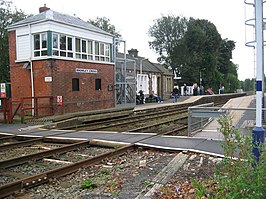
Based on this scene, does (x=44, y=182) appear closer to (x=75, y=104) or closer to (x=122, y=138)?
(x=122, y=138)

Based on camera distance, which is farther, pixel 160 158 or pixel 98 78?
pixel 98 78

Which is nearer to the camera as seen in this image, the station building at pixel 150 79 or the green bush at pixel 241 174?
the green bush at pixel 241 174

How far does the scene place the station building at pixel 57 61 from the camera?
18844mm

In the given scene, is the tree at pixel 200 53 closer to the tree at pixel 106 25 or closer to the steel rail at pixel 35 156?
the tree at pixel 106 25

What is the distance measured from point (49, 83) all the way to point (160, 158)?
12895mm

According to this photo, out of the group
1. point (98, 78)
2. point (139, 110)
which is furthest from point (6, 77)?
point (139, 110)

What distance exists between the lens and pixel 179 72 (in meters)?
58.4

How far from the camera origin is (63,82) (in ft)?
63.6

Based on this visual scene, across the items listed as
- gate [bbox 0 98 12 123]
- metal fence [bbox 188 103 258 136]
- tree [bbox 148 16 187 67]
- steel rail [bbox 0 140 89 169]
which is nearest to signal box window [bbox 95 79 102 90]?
gate [bbox 0 98 12 123]

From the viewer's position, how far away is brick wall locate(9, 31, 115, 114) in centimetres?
1878

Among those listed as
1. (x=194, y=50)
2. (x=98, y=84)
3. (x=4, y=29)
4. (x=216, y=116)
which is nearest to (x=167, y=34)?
(x=194, y=50)

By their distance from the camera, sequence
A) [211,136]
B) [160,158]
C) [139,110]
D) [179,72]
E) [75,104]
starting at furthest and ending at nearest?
[179,72], [139,110], [75,104], [211,136], [160,158]

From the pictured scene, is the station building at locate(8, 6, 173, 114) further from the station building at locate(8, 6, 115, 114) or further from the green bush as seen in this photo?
the green bush

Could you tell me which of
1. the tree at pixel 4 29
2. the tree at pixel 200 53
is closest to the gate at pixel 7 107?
the tree at pixel 4 29
